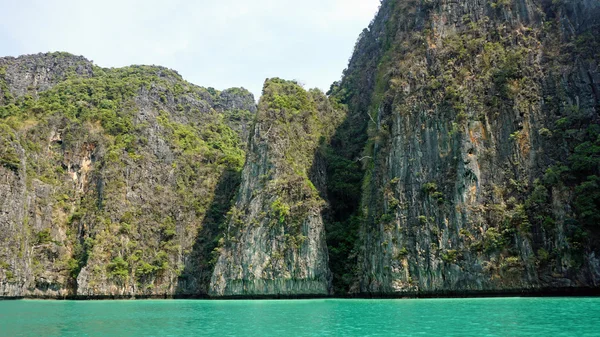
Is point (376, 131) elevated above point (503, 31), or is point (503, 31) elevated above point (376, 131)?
point (503, 31)

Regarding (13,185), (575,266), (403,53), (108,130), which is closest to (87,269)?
(13,185)

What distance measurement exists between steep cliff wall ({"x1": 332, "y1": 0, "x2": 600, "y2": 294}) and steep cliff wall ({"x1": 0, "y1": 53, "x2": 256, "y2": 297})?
22.3 metres

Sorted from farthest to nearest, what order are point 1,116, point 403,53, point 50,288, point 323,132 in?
1. point 1,116
2. point 323,132
3. point 50,288
4. point 403,53

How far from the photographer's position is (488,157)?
35.4 m

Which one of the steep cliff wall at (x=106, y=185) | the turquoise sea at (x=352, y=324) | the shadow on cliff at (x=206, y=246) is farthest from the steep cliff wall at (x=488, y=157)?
the steep cliff wall at (x=106, y=185)

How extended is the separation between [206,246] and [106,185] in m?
12.6

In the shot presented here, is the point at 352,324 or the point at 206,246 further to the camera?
the point at 206,246

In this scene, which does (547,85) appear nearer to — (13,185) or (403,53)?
(403,53)

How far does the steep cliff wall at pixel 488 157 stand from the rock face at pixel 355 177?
116mm

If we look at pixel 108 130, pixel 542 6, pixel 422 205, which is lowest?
pixel 422 205

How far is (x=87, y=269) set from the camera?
47.4 metres

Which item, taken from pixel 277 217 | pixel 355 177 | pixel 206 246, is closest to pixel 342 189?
pixel 355 177

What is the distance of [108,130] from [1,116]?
1277cm

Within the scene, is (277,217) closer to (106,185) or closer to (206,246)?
(206,246)
